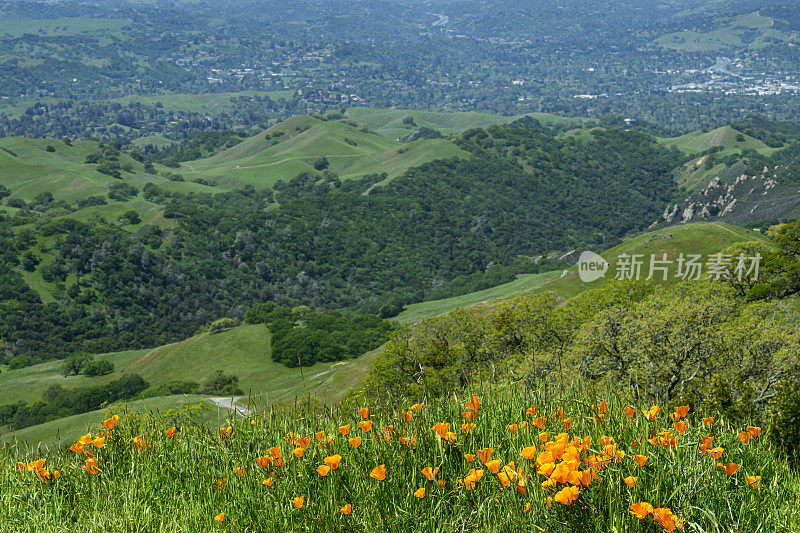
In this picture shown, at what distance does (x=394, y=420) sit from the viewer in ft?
21.5

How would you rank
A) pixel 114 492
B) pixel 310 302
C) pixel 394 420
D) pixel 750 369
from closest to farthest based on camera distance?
pixel 114 492, pixel 394 420, pixel 750 369, pixel 310 302

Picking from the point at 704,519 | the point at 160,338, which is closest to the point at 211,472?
the point at 704,519

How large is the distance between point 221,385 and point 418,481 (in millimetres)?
94583

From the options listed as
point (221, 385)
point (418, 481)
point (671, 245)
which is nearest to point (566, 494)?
point (418, 481)

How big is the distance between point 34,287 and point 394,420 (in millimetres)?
192684

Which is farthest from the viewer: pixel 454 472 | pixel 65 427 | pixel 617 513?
pixel 65 427

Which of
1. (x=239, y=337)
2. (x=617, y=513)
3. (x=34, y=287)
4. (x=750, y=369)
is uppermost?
(x=617, y=513)

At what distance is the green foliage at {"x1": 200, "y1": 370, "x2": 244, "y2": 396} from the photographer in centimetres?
9019

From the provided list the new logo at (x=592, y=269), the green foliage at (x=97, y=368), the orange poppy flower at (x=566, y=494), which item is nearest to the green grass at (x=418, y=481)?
the orange poppy flower at (x=566, y=494)

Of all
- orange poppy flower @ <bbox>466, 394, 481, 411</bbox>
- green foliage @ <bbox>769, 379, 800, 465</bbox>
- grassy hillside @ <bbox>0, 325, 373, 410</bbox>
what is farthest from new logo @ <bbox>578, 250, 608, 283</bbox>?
orange poppy flower @ <bbox>466, 394, 481, 411</bbox>

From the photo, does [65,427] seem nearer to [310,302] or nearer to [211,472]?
[211,472]

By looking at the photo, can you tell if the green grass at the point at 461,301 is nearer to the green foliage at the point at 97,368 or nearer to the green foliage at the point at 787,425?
the green foliage at the point at 97,368

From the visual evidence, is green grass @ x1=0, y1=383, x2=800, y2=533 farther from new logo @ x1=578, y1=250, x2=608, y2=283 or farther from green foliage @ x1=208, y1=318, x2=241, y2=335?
green foliage @ x1=208, y1=318, x2=241, y2=335

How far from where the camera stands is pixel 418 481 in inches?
213
